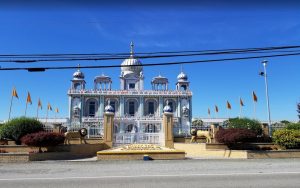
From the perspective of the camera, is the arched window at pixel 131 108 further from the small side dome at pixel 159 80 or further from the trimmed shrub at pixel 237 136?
the trimmed shrub at pixel 237 136

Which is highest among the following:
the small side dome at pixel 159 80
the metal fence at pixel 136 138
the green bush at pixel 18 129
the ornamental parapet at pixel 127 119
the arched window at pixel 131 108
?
the small side dome at pixel 159 80

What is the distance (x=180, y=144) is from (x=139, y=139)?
3.47 meters

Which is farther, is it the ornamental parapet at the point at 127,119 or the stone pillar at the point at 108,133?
the ornamental parapet at the point at 127,119

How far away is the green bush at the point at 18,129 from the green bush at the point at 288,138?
15.1 m

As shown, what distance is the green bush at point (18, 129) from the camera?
21.5 m

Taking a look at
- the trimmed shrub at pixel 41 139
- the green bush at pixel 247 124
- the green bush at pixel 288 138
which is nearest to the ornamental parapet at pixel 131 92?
the green bush at pixel 247 124

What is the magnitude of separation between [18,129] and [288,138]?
1641 centimetres

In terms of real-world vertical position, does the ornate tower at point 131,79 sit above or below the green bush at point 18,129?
above

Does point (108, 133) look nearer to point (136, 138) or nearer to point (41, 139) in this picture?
point (136, 138)

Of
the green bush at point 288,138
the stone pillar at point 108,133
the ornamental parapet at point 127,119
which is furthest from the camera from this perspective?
the ornamental parapet at point 127,119

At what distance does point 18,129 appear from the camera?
21.6 metres

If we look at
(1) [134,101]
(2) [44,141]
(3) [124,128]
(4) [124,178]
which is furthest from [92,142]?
(1) [134,101]

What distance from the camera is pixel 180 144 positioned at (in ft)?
80.8

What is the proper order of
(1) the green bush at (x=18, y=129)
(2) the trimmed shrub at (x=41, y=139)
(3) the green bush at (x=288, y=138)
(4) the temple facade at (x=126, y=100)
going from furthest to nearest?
1. (4) the temple facade at (x=126, y=100)
2. (1) the green bush at (x=18, y=129)
3. (3) the green bush at (x=288, y=138)
4. (2) the trimmed shrub at (x=41, y=139)
